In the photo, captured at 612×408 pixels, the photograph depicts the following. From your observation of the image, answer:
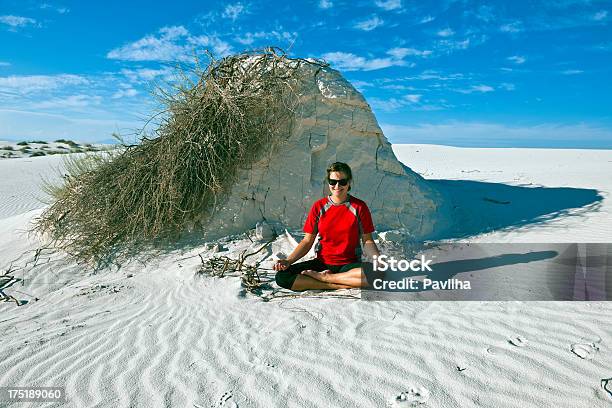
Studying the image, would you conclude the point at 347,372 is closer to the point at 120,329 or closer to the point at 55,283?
the point at 120,329

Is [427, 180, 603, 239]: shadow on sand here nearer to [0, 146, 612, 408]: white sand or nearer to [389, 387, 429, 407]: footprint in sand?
[0, 146, 612, 408]: white sand

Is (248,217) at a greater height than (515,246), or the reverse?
(248,217)

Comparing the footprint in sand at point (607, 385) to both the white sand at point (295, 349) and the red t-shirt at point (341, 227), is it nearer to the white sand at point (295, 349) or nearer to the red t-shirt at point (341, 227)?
the white sand at point (295, 349)

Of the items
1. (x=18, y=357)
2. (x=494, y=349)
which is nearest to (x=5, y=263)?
(x=18, y=357)

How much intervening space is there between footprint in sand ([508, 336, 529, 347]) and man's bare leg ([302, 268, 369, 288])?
139 cm

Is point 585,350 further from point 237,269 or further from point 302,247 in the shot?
point 237,269

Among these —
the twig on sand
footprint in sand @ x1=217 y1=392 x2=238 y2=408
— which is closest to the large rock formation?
the twig on sand

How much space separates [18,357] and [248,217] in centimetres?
338

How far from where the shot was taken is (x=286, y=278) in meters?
4.30

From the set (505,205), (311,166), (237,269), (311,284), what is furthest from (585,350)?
(505,205)

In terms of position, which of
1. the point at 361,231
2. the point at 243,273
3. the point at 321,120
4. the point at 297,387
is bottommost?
the point at 297,387

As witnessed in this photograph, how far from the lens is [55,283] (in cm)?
534

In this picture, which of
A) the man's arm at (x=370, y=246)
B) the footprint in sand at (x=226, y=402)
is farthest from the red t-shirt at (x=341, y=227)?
the footprint in sand at (x=226, y=402)

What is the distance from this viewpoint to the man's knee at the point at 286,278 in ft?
14.0
